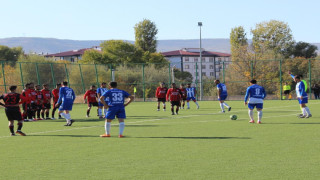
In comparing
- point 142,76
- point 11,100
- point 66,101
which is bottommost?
point 66,101

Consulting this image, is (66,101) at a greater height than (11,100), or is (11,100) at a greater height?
(11,100)

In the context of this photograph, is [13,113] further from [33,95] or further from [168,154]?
[33,95]

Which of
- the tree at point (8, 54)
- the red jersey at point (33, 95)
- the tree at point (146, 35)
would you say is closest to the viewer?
Result: the red jersey at point (33, 95)

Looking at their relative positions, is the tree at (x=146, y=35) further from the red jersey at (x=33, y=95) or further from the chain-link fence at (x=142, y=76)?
the red jersey at (x=33, y=95)

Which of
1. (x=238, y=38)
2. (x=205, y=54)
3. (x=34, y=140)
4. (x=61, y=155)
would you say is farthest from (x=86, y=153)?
(x=205, y=54)

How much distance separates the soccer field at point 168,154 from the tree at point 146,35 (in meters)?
88.7

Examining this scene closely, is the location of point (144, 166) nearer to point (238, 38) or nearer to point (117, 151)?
point (117, 151)

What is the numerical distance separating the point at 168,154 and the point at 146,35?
94.4 metres

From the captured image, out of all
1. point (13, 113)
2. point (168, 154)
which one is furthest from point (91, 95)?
point (168, 154)

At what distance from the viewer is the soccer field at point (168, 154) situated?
8.08 m

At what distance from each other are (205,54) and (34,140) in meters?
158

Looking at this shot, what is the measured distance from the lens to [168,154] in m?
10.2

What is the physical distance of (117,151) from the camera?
427 inches

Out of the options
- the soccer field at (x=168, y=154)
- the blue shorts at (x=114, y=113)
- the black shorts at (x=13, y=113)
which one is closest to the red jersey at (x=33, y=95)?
the soccer field at (x=168, y=154)
